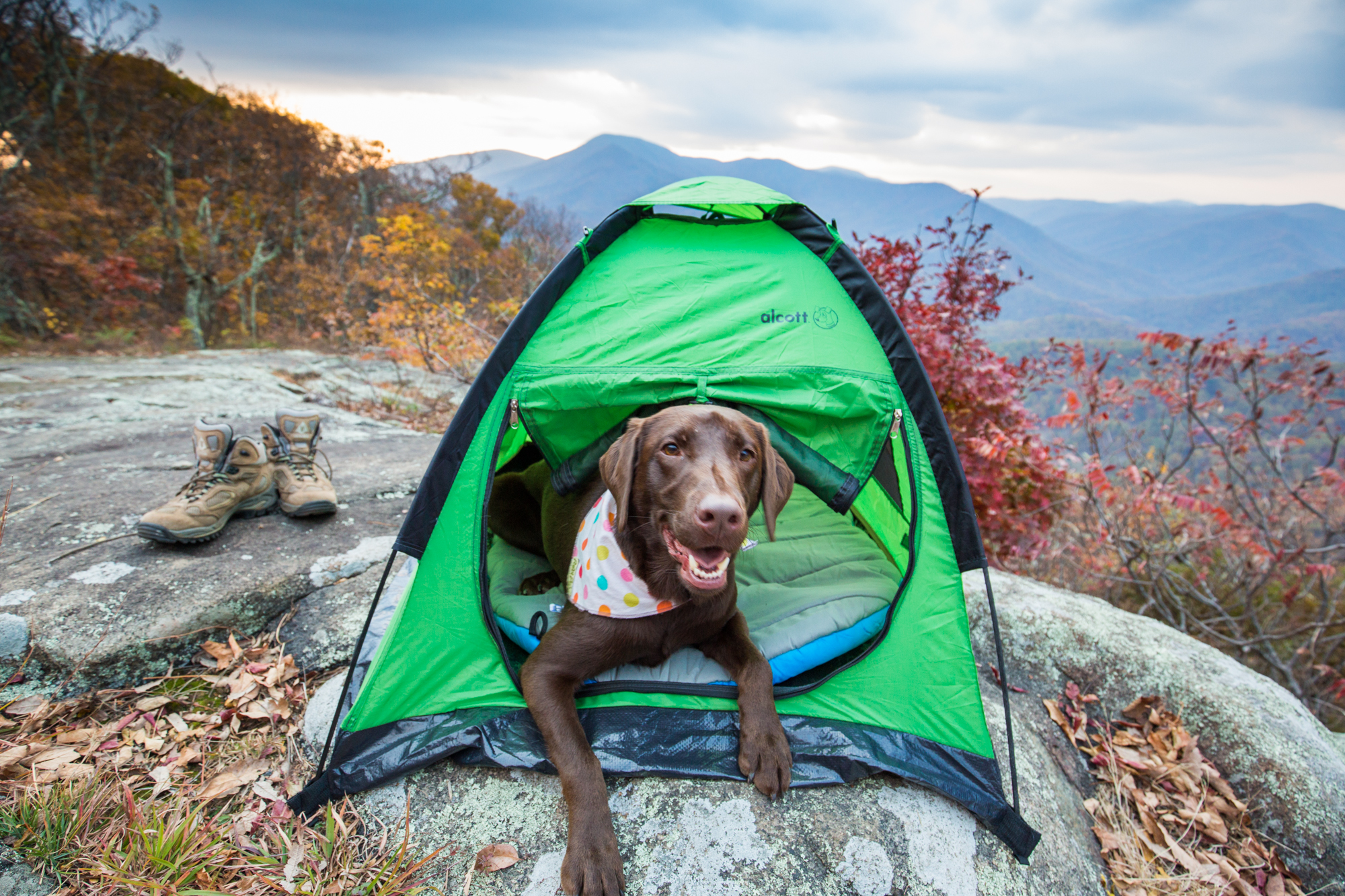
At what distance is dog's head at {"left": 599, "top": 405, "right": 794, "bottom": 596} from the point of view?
195cm

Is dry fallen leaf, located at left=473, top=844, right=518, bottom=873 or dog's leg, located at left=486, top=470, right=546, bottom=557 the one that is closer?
dry fallen leaf, located at left=473, top=844, right=518, bottom=873

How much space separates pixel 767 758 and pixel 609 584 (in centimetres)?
78

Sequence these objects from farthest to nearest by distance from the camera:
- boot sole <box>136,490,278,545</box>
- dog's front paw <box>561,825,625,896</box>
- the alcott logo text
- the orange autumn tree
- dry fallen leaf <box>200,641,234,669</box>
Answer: the orange autumn tree < boot sole <box>136,490,278,545</box> < the alcott logo text < dry fallen leaf <box>200,641,234,669</box> < dog's front paw <box>561,825,625,896</box>

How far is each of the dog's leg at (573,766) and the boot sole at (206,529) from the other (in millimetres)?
1925

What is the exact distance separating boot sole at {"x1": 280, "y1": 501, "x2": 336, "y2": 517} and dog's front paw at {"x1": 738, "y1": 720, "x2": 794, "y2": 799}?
2.56 metres

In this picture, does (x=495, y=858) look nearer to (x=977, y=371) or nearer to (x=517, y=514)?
(x=517, y=514)

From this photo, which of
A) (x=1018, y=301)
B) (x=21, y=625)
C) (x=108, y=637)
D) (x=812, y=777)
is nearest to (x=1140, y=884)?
(x=812, y=777)

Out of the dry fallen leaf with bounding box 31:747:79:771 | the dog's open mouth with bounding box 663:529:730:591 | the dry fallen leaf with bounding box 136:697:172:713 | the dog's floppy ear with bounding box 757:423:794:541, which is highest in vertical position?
the dog's floppy ear with bounding box 757:423:794:541

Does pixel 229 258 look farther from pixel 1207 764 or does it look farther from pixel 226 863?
pixel 1207 764

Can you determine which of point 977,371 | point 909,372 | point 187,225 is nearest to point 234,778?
point 909,372

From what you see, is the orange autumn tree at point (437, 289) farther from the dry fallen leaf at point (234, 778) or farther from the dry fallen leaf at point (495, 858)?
the dry fallen leaf at point (495, 858)

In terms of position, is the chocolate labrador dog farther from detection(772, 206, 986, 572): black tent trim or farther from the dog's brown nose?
detection(772, 206, 986, 572): black tent trim

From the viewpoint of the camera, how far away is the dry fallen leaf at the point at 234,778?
202 centimetres

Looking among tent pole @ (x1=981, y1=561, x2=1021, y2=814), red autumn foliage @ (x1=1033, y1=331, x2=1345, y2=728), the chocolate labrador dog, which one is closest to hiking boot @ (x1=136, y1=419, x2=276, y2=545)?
the chocolate labrador dog
